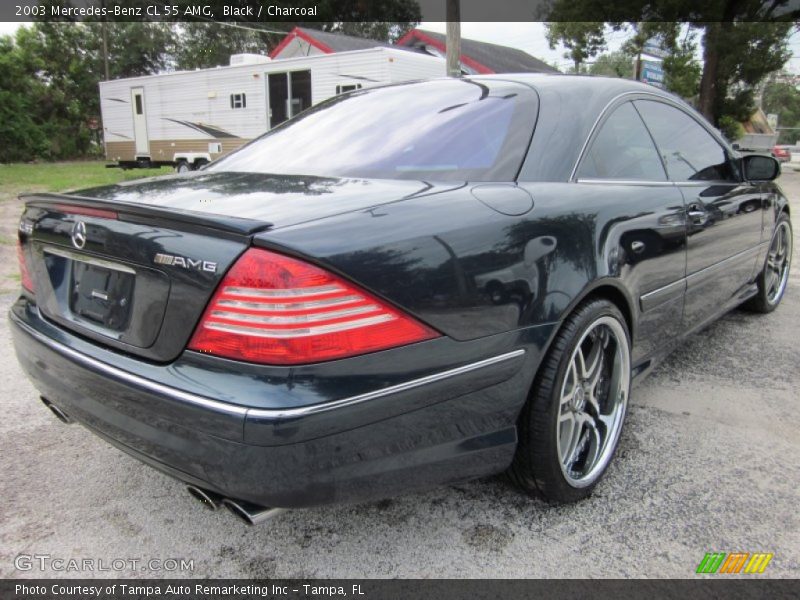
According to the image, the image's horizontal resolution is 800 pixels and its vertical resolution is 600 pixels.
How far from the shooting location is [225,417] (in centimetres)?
137

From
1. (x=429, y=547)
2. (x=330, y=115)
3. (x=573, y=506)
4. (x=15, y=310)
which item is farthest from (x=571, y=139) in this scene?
(x=15, y=310)

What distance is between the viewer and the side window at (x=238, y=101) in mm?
14477

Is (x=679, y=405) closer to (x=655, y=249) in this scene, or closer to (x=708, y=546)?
(x=655, y=249)

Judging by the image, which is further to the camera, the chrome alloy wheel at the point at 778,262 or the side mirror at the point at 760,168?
the chrome alloy wheel at the point at 778,262

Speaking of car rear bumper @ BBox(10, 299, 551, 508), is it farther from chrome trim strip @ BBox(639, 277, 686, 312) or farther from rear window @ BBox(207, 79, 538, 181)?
chrome trim strip @ BBox(639, 277, 686, 312)

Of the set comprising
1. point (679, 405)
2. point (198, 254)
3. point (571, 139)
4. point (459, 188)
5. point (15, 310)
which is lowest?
point (679, 405)

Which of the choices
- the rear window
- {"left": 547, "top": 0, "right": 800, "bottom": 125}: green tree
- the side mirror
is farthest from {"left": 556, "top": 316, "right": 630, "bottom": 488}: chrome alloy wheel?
{"left": 547, "top": 0, "right": 800, "bottom": 125}: green tree

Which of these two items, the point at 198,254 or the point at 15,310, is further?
the point at 15,310

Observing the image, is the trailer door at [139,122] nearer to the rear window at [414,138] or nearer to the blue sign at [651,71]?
the blue sign at [651,71]

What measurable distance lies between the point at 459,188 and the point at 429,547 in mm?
1131

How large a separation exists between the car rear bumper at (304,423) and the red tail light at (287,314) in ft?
0.19

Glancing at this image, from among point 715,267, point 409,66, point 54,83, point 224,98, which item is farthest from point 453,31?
point 54,83

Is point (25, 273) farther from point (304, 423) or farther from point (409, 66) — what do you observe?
point (409, 66)

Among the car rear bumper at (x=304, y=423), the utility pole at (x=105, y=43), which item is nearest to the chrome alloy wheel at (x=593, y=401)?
the car rear bumper at (x=304, y=423)
